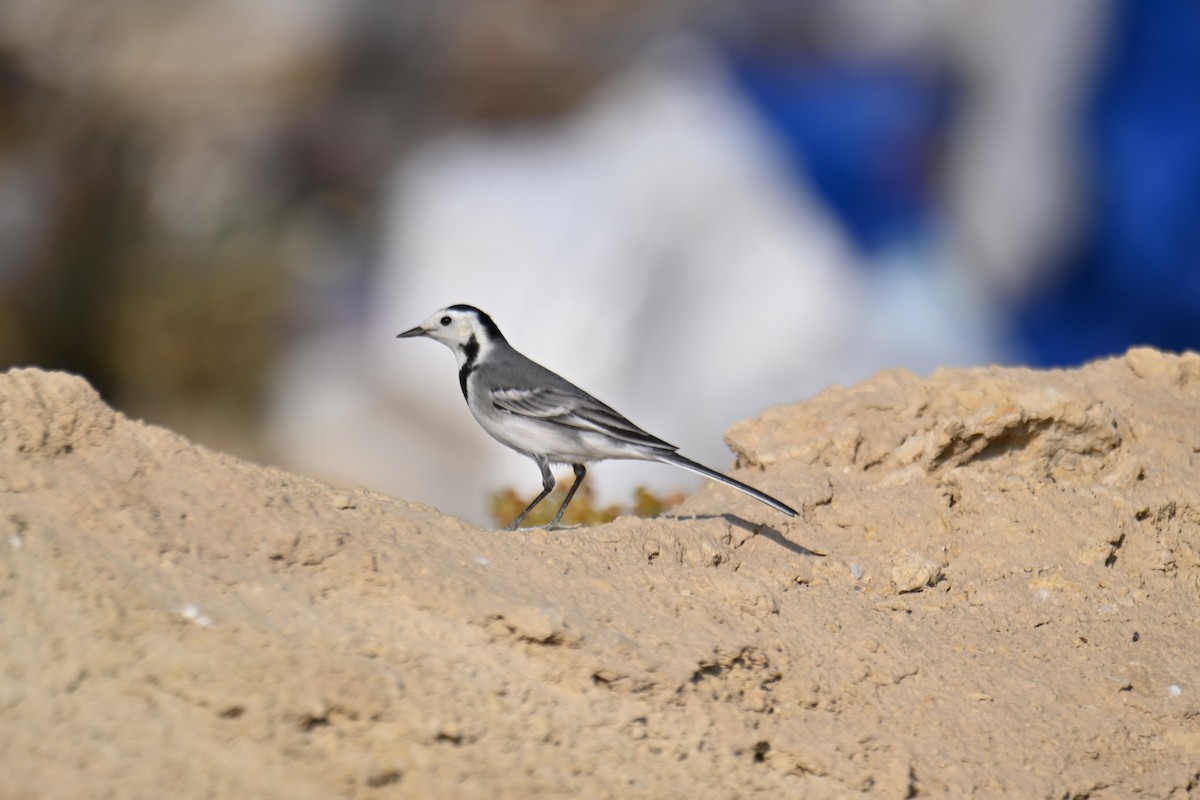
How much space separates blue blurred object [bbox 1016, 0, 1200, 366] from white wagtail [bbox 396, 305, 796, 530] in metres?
9.60

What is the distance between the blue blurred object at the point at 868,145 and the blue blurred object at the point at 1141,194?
1.91 m

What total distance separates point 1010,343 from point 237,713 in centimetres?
1353

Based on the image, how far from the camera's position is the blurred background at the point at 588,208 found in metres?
15.4

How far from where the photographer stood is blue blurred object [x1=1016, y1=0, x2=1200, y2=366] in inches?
567

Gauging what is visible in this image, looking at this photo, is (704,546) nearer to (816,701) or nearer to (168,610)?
(816,701)

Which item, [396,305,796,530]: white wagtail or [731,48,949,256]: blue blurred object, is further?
[731,48,949,256]: blue blurred object

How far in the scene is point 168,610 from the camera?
3.69m

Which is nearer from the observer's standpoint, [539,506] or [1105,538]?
[1105,538]

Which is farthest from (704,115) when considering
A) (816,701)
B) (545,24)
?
(816,701)

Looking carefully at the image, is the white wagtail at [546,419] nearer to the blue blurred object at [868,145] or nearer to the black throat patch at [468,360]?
the black throat patch at [468,360]

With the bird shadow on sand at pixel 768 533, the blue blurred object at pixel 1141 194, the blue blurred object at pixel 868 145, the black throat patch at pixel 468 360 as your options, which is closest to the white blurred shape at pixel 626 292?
the blue blurred object at pixel 868 145

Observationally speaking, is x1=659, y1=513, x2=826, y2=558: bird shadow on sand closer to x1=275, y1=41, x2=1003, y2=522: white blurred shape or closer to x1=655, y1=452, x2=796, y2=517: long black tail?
x1=655, y1=452, x2=796, y2=517: long black tail

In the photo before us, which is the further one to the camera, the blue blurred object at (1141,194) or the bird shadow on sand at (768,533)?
the blue blurred object at (1141,194)

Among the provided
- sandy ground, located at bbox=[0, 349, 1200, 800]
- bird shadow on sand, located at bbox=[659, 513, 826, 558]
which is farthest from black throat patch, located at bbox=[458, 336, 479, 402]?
bird shadow on sand, located at bbox=[659, 513, 826, 558]
